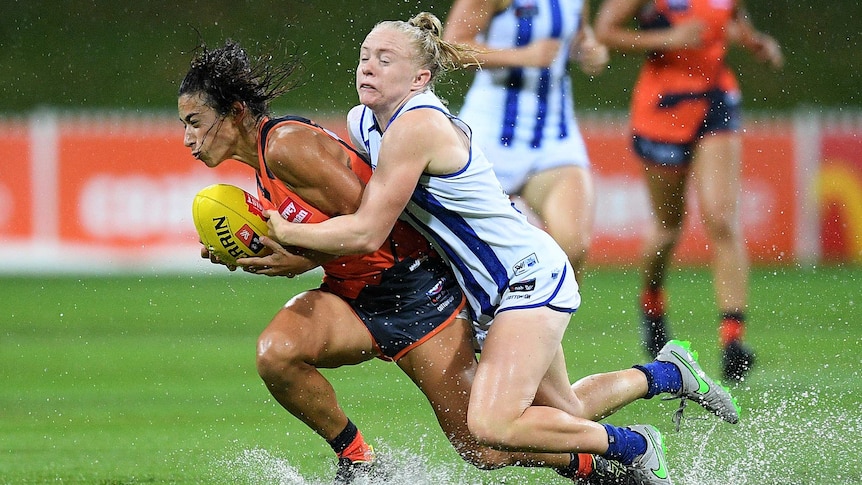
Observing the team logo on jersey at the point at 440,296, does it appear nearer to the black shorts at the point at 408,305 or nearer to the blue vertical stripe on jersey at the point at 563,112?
the black shorts at the point at 408,305

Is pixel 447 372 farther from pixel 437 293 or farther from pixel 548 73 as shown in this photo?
pixel 548 73

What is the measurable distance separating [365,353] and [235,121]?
0.98 meters

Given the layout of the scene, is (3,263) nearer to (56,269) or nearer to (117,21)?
(56,269)

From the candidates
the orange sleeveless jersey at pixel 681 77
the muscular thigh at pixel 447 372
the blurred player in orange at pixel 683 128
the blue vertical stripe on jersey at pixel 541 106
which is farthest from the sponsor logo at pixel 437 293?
the orange sleeveless jersey at pixel 681 77

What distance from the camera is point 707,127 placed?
7.81 meters

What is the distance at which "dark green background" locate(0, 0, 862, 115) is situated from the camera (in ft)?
63.8

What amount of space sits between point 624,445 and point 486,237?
0.89m

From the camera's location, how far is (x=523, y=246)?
4.63 metres

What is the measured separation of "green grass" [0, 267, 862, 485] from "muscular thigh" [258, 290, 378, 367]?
1.86ft

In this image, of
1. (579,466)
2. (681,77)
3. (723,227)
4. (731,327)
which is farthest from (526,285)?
(681,77)

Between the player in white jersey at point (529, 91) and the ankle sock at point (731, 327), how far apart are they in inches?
46.2

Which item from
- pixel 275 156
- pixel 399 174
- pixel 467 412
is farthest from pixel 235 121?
pixel 467 412

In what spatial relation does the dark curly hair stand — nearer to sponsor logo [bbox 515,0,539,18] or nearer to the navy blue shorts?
sponsor logo [bbox 515,0,539,18]

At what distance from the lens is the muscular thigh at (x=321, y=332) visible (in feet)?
15.5
